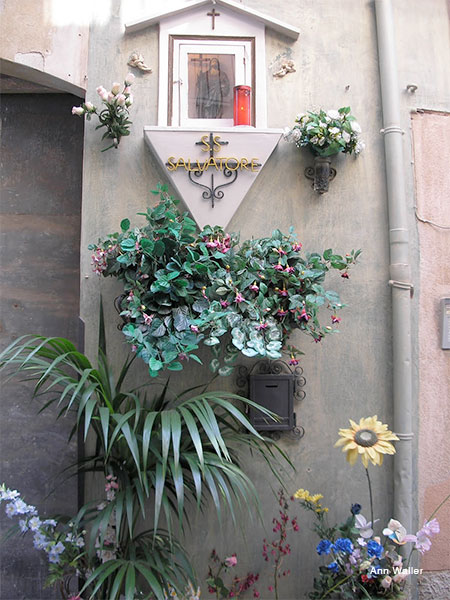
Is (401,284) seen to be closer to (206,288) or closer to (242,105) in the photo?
(206,288)

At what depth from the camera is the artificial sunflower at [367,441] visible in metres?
2.30

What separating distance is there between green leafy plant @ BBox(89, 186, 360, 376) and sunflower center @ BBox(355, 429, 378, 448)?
19.5 inches

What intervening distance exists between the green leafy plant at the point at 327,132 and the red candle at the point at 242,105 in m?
0.24

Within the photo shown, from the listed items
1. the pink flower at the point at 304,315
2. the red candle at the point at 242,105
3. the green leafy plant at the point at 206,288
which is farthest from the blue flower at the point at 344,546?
the red candle at the point at 242,105

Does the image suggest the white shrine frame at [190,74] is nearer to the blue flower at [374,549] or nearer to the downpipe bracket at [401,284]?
the downpipe bracket at [401,284]

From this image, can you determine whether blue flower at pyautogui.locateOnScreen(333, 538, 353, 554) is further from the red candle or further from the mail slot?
the red candle

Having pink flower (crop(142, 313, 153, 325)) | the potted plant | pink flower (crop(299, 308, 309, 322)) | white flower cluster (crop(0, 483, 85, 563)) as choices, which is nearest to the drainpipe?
the potted plant

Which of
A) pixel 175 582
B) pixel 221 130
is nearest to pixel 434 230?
pixel 221 130

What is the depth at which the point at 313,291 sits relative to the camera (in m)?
2.54

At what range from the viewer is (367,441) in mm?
2354

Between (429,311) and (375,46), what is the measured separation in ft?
5.13

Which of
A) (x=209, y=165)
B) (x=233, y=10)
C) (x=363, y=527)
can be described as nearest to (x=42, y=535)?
(x=363, y=527)

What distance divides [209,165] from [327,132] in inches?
25.2

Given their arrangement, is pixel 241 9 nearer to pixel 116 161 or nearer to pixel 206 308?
pixel 116 161
